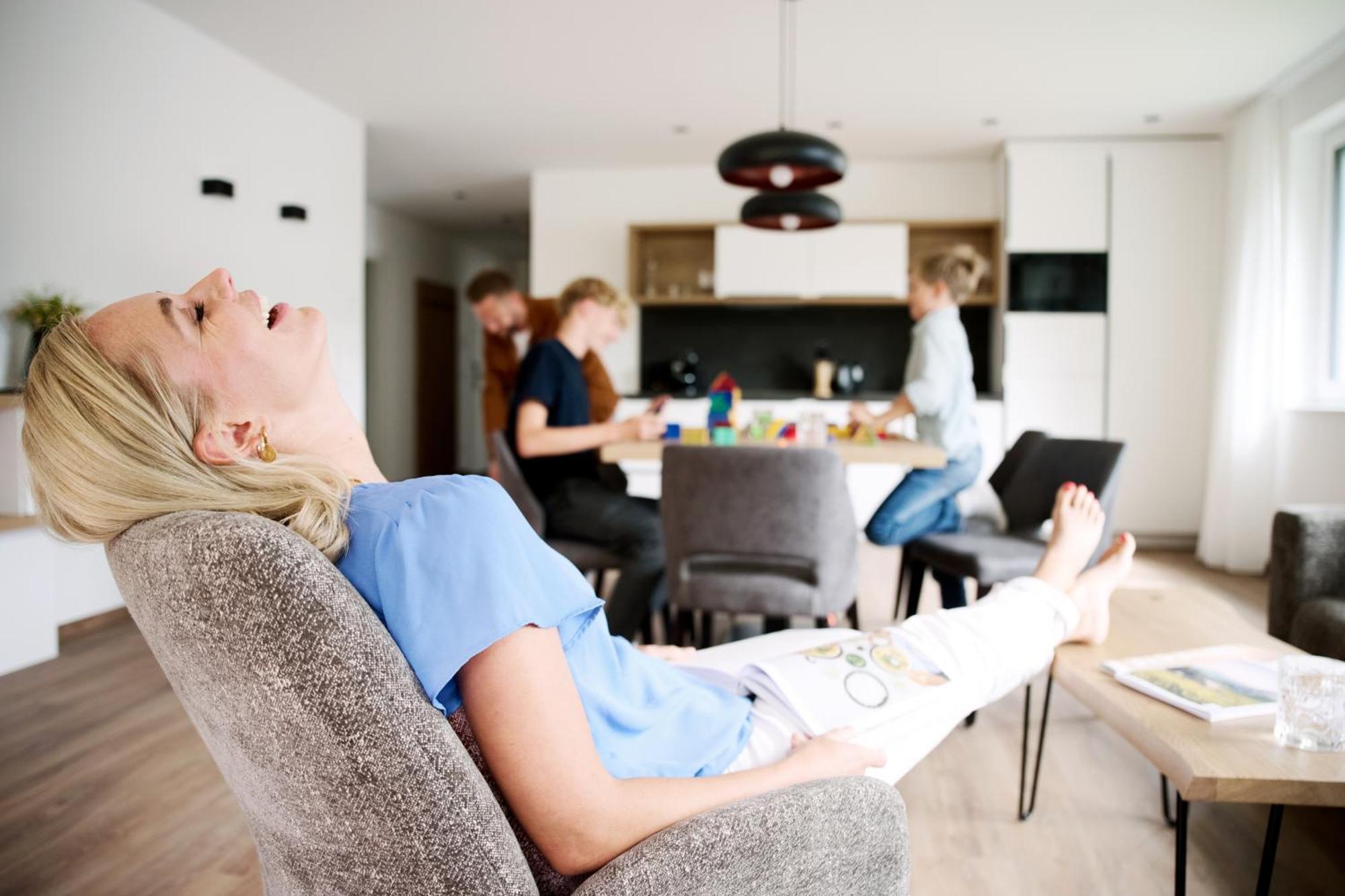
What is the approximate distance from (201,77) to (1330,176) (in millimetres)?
5602

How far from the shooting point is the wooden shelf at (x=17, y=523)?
3031 mm

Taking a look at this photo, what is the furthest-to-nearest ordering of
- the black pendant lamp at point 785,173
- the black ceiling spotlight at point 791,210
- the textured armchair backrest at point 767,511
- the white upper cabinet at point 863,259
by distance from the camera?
the white upper cabinet at point 863,259 → the black ceiling spotlight at point 791,210 → the black pendant lamp at point 785,173 → the textured armchair backrest at point 767,511

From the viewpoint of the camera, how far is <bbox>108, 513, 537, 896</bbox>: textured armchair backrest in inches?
27.1

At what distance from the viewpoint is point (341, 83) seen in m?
5.02

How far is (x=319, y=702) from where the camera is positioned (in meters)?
0.70

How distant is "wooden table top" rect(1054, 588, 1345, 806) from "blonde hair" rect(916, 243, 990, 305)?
1.63m

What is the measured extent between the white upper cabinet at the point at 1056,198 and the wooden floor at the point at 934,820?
4017mm

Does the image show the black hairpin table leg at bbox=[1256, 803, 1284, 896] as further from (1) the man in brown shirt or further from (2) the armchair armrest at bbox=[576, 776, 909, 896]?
(1) the man in brown shirt

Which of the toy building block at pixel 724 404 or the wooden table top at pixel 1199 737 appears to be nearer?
the wooden table top at pixel 1199 737

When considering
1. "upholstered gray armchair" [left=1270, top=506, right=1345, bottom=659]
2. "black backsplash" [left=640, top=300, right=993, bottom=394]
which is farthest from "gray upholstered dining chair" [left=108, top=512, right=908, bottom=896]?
"black backsplash" [left=640, top=300, right=993, bottom=394]

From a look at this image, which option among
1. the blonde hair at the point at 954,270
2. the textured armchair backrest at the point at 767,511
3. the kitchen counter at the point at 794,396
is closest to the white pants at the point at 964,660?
the textured armchair backrest at the point at 767,511

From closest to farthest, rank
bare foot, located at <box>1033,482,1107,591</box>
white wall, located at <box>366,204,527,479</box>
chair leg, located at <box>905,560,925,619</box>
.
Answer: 1. bare foot, located at <box>1033,482,1107,591</box>
2. chair leg, located at <box>905,560,925,619</box>
3. white wall, located at <box>366,204,527,479</box>

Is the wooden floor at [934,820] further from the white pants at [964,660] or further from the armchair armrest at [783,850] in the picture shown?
the armchair armrest at [783,850]

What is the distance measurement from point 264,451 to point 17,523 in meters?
2.86
